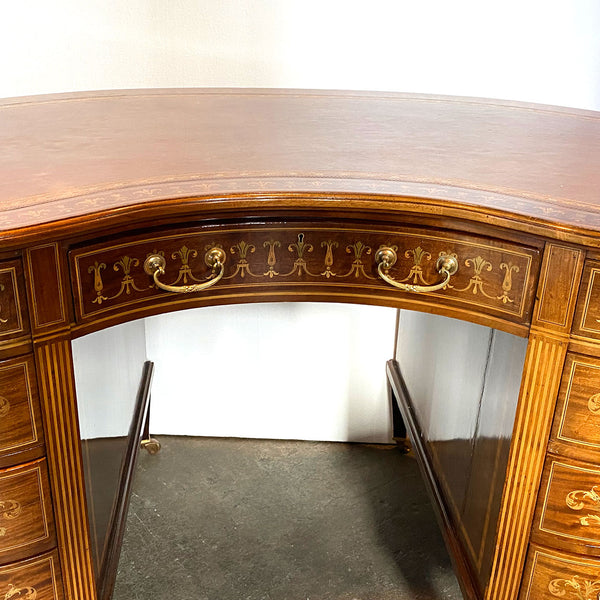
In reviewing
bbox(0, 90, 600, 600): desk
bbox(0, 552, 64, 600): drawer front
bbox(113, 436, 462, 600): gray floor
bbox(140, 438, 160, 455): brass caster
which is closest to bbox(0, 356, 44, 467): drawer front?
bbox(0, 90, 600, 600): desk

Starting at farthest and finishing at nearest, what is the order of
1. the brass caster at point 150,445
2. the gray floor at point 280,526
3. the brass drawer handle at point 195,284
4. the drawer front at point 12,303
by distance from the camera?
the brass caster at point 150,445 < the gray floor at point 280,526 < the brass drawer handle at point 195,284 < the drawer front at point 12,303

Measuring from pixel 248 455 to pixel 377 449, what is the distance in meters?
0.31

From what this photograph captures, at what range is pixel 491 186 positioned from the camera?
90cm

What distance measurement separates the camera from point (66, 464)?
89 cm

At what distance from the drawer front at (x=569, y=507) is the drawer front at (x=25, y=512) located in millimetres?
631

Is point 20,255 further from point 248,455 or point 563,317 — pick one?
point 248,455

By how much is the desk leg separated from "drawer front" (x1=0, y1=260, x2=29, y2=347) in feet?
0.11

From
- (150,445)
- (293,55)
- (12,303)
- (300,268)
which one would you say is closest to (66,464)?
(12,303)

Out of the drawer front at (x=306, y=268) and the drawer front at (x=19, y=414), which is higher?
the drawer front at (x=306, y=268)

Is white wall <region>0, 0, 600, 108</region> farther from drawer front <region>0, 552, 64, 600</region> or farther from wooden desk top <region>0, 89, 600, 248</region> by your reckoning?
drawer front <region>0, 552, 64, 600</region>

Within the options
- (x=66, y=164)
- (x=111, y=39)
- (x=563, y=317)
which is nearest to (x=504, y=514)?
(x=563, y=317)

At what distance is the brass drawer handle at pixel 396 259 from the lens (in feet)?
2.94

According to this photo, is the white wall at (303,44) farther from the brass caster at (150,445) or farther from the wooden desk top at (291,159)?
the brass caster at (150,445)

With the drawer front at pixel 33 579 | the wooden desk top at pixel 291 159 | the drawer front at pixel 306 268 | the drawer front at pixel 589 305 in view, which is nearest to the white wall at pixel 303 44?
the wooden desk top at pixel 291 159
